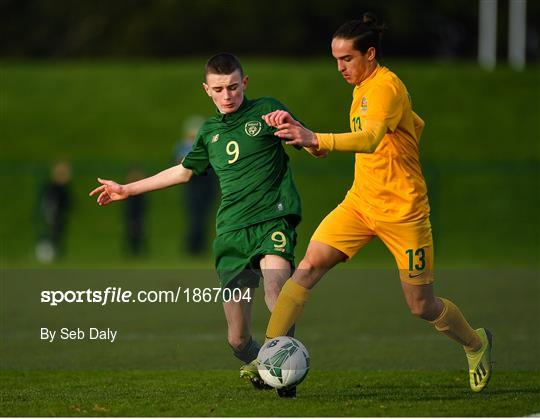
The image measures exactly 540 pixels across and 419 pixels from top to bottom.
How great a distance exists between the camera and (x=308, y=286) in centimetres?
817

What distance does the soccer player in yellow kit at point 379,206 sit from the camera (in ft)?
26.3

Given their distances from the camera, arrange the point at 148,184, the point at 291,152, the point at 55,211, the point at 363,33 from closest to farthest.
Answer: the point at 363,33 < the point at 148,184 < the point at 55,211 < the point at 291,152

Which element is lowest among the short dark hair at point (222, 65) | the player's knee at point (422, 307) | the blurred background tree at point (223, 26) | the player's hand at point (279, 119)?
the player's knee at point (422, 307)

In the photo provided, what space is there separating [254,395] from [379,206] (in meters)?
1.43

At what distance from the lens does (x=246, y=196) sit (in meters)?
8.31

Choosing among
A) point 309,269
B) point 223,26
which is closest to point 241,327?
point 309,269

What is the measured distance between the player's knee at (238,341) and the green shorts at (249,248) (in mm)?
349

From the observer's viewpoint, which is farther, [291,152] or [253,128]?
[291,152]

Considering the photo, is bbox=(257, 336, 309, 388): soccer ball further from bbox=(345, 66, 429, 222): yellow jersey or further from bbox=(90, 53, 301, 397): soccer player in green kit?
bbox=(345, 66, 429, 222): yellow jersey

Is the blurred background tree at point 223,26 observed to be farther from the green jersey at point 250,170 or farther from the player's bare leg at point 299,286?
the player's bare leg at point 299,286

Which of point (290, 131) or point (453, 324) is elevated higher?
point (290, 131)

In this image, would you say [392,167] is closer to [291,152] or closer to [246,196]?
[246,196]

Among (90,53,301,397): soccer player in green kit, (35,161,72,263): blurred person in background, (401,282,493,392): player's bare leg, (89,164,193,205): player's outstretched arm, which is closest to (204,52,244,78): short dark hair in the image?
(90,53,301,397): soccer player in green kit

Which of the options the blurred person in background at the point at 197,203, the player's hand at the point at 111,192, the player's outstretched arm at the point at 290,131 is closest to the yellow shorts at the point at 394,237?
the player's outstretched arm at the point at 290,131
